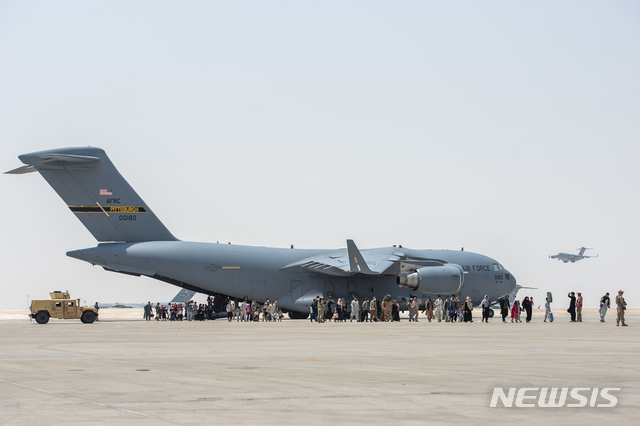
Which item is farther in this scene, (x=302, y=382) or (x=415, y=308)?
(x=415, y=308)

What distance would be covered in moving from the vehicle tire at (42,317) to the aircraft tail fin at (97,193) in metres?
4.71

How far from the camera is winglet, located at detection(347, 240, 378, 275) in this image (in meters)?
43.0

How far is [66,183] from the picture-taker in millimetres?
43469

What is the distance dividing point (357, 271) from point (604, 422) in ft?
117

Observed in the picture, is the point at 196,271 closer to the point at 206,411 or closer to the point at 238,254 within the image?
the point at 238,254

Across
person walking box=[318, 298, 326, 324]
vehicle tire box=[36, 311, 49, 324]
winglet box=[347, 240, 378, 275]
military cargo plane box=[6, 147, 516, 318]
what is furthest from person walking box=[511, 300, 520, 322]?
vehicle tire box=[36, 311, 49, 324]

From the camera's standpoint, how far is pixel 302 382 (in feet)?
38.6

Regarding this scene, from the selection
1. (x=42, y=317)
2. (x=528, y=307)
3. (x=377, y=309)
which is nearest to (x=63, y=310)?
(x=42, y=317)

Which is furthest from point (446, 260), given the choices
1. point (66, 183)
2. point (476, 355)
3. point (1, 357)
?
point (1, 357)

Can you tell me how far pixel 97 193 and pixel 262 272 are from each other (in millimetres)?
9737

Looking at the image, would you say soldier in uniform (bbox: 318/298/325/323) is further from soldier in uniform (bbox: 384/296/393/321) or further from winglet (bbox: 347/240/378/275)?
soldier in uniform (bbox: 384/296/393/321)

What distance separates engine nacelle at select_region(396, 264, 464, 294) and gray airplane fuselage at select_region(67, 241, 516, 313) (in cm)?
125

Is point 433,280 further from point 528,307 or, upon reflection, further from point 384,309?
point 528,307

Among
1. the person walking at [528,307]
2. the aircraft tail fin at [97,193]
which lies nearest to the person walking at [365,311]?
the person walking at [528,307]
